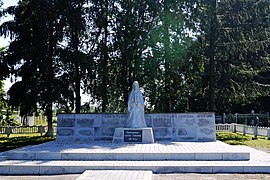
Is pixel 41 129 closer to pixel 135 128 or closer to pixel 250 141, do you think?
pixel 135 128

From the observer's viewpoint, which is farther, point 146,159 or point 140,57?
point 140,57

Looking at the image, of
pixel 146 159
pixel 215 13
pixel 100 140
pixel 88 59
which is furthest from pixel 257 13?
pixel 146 159

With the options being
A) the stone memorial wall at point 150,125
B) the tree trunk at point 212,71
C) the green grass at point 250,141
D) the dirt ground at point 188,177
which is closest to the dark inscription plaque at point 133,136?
the stone memorial wall at point 150,125

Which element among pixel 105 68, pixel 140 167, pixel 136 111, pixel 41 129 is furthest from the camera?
pixel 41 129

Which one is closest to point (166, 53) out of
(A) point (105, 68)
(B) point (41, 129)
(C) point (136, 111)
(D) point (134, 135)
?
(A) point (105, 68)

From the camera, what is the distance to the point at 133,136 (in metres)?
13.6

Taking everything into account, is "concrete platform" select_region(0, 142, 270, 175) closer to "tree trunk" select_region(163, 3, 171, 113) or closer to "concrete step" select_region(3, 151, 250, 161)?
"concrete step" select_region(3, 151, 250, 161)

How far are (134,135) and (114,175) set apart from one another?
556cm

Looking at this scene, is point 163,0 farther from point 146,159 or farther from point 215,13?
point 146,159

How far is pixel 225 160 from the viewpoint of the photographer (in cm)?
1017

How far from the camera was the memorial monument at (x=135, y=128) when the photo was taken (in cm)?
1355

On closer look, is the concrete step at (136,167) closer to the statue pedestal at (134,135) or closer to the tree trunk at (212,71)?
the statue pedestal at (134,135)

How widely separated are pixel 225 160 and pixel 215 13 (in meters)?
13.3

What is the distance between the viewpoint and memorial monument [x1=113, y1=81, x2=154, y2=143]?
1355 centimetres
